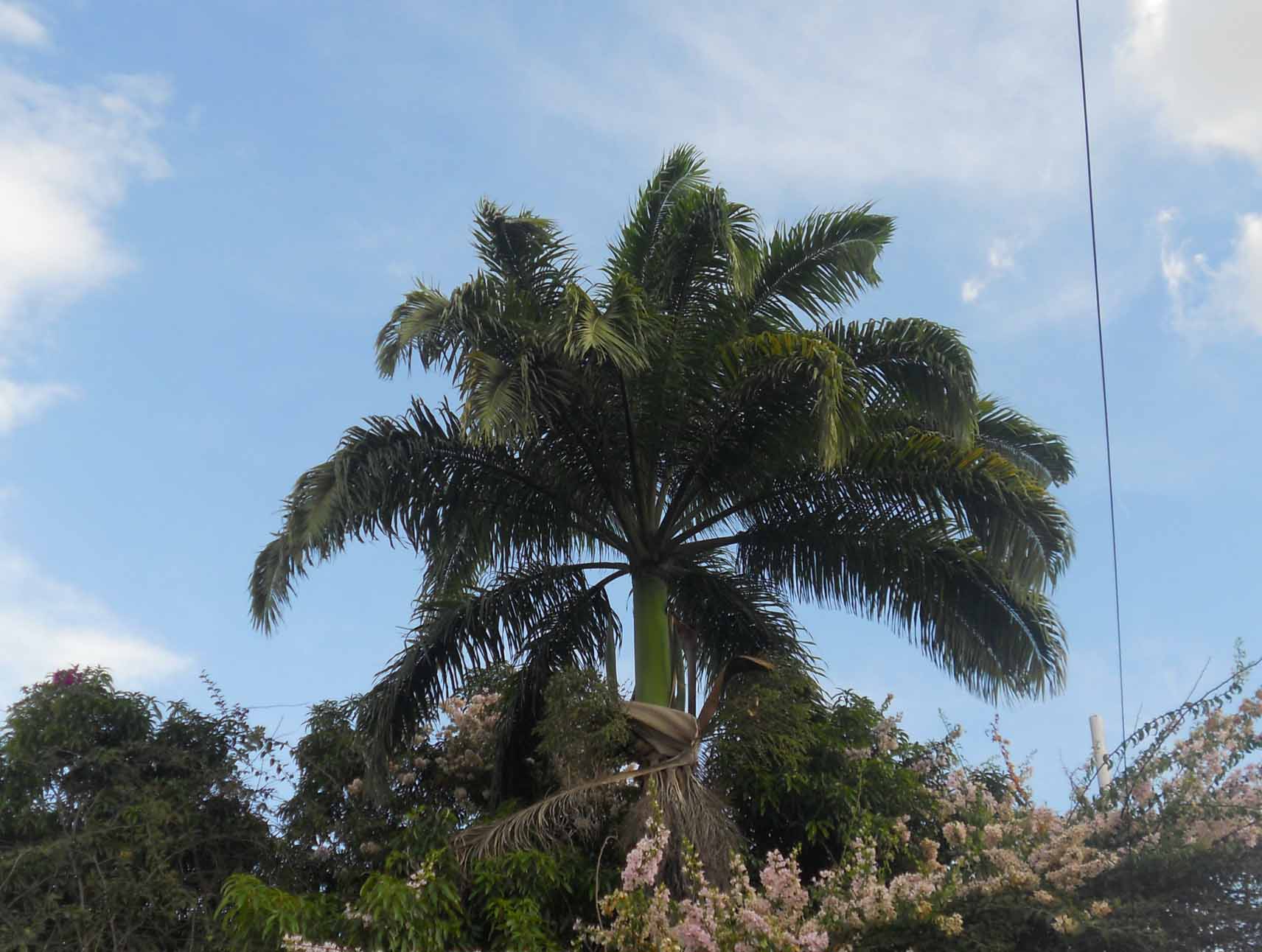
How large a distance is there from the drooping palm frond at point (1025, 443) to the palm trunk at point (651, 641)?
13.1 feet

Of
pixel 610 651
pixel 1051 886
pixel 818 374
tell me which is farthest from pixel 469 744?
pixel 1051 886

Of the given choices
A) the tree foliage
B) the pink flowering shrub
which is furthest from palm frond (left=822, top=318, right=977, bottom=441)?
the tree foliage

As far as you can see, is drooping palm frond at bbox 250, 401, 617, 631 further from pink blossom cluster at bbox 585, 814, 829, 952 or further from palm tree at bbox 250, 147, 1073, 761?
pink blossom cluster at bbox 585, 814, 829, 952

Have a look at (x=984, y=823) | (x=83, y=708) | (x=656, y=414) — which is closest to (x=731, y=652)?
(x=656, y=414)

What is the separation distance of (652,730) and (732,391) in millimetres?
2658

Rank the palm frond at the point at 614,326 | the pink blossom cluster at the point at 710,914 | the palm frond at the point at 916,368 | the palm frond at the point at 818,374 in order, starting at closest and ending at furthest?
1. the pink blossom cluster at the point at 710,914
2. the palm frond at the point at 818,374
3. the palm frond at the point at 614,326
4. the palm frond at the point at 916,368

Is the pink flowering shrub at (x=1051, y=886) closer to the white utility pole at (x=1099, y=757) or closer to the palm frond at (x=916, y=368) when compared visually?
the white utility pole at (x=1099, y=757)

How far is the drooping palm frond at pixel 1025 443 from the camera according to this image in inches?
514

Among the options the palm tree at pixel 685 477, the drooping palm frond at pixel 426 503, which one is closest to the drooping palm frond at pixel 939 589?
the palm tree at pixel 685 477

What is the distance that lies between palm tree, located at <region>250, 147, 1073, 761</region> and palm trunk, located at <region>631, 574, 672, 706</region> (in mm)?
24

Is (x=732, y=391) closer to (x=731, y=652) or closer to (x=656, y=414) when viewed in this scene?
(x=656, y=414)

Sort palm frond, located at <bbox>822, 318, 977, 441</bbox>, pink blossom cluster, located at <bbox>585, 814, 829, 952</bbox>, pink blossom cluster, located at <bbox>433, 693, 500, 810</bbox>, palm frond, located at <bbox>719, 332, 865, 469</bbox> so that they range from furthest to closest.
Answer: pink blossom cluster, located at <bbox>433, 693, 500, 810</bbox>, palm frond, located at <bbox>822, 318, 977, 441</bbox>, palm frond, located at <bbox>719, 332, 865, 469</bbox>, pink blossom cluster, located at <bbox>585, 814, 829, 952</bbox>

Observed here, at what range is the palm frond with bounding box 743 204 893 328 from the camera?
11.2 meters

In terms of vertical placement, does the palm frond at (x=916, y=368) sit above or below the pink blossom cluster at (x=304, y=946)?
above
